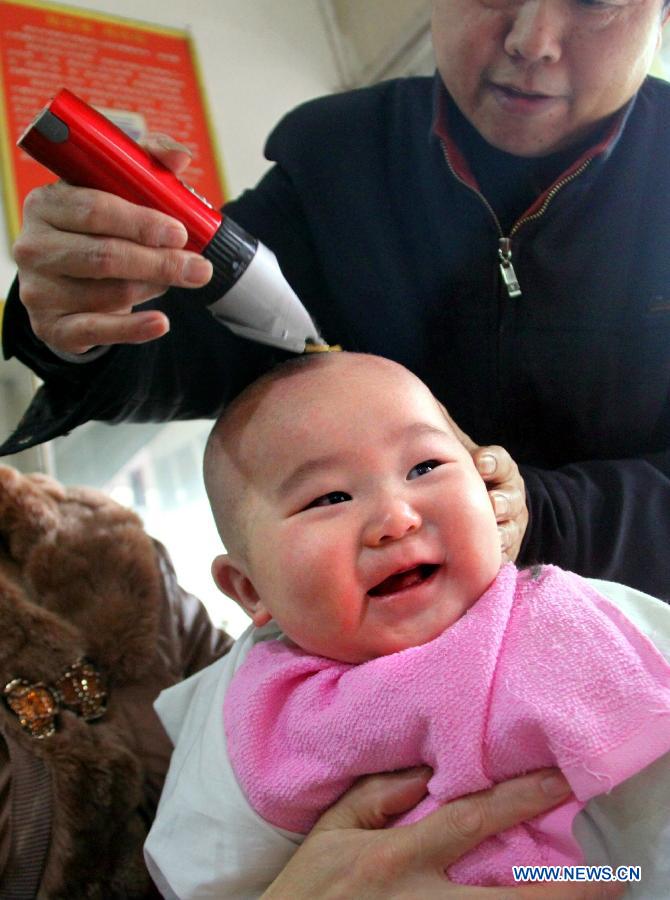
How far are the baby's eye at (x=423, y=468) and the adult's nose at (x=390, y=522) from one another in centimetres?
6

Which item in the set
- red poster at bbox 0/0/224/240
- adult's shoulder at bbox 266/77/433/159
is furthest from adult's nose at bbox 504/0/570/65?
red poster at bbox 0/0/224/240

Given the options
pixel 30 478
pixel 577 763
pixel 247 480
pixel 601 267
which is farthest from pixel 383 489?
pixel 30 478

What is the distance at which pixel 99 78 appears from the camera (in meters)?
2.01

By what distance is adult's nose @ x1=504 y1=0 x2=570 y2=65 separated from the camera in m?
0.85

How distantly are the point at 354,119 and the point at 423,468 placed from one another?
2.13 feet

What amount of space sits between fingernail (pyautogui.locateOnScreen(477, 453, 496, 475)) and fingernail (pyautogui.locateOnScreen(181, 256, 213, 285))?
1.17 feet

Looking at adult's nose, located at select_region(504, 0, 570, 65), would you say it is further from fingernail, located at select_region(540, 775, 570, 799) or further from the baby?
fingernail, located at select_region(540, 775, 570, 799)

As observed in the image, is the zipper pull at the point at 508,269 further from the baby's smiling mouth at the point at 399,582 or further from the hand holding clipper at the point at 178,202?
the baby's smiling mouth at the point at 399,582

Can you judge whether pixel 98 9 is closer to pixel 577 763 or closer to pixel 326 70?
pixel 326 70

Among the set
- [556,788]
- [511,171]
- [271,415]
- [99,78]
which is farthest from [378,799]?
[99,78]

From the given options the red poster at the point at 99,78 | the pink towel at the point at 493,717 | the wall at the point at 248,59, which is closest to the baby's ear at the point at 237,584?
the pink towel at the point at 493,717

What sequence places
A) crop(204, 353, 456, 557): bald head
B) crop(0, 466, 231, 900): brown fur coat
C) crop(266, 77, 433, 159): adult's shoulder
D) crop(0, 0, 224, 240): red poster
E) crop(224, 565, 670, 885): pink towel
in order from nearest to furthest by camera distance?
crop(224, 565, 670, 885): pink towel, crop(204, 353, 456, 557): bald head, crop(0, 466, 231, 900): brown fur coat, crop(266, 77, 433, 159): adult's shoulder, crop(0, 0, 224, 240): red poster

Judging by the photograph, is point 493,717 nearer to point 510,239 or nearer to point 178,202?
point 178,202

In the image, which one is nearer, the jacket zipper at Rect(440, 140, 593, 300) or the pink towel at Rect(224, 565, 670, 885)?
the pink towel at Rect(224, 565, 670, 885)
